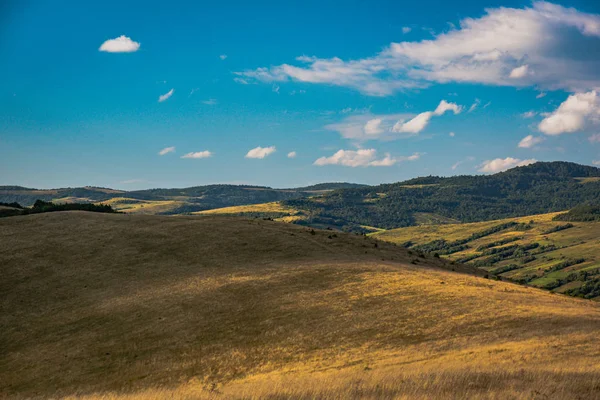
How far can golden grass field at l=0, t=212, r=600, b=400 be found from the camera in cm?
2168

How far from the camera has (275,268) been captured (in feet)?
184

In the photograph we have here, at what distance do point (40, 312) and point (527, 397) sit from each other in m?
43.5

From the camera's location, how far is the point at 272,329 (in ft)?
121

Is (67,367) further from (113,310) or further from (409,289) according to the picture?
(409,289)

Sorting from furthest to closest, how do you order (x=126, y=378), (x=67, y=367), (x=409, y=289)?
1. (x=409, y=289)
2. (x=67, y=367)
3. (x=126, y=378)

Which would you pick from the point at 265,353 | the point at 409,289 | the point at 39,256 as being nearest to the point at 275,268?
the point at 409,289

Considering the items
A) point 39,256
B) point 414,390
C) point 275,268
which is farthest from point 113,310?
point 414,390

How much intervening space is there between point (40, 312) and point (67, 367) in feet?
45.3

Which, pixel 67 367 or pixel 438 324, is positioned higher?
pixel 438 324

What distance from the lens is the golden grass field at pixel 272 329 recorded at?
854 inches

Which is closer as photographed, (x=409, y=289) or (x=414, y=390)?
(x=414, y=390)

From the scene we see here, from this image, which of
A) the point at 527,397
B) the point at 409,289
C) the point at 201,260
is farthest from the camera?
the point at 201,260

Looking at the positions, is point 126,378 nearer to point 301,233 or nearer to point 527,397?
point 527,397

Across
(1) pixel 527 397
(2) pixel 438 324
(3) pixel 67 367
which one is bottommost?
(3) pixel 67 367
